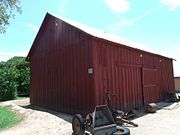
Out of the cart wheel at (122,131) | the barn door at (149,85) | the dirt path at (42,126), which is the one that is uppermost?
the barn door at (149,85)

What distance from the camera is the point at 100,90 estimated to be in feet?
29.6

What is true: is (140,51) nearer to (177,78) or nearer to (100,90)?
(100,90)

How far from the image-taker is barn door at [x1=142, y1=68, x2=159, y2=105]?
490 inches

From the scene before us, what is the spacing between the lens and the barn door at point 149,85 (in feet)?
40.8

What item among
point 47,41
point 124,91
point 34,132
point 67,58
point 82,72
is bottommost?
point 34,132

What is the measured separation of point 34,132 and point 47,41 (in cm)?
606

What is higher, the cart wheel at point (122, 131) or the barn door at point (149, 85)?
the barn door at point (149, 85)

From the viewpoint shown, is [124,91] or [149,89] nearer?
[124,91]

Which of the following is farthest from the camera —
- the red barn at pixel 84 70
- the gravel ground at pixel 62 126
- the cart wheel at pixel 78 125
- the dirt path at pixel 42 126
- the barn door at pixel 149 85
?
the barn door at pixel 149 85

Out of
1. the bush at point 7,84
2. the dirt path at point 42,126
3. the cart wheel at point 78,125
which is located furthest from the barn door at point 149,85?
the bush at point 7,84

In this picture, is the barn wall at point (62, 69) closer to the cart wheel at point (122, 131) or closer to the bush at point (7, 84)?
the cart wheel at point (122, 131)

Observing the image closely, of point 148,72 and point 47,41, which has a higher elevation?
point 47,41

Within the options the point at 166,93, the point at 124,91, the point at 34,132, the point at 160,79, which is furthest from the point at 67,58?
the point at 166,93

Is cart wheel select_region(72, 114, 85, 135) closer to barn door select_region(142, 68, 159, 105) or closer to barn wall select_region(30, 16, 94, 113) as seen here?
barn wall select_region(30, 16, 94, 113)
